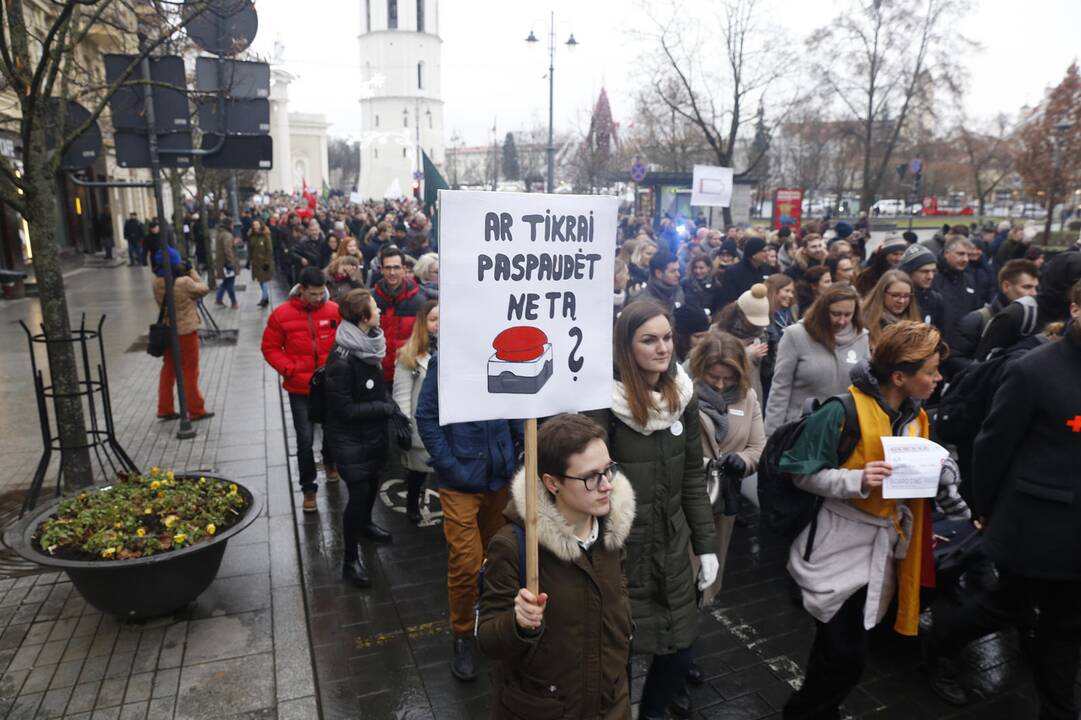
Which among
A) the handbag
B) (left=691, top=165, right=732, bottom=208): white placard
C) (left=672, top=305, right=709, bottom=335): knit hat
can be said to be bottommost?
the handbag

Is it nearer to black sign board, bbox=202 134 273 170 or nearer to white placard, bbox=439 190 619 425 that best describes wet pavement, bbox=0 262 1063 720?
white placard, bbox=439 190 619 425

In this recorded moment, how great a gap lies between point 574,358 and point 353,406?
279 centimetres

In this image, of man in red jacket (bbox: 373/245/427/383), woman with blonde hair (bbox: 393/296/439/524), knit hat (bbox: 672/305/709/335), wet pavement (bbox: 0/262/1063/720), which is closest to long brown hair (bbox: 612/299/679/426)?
wet pavement (bbox: 0/262/1063/720)

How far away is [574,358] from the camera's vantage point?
8.78 ft

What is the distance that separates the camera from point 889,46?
30391mm

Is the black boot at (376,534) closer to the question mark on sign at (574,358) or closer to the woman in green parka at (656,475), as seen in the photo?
the woman in green parka at (656,475)

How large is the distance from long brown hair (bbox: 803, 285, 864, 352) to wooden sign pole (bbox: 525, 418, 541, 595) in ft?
11.0

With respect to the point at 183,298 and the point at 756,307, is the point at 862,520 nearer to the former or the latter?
the point at 756,307

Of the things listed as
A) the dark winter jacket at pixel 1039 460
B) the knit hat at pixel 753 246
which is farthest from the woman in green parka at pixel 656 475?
Answer: the knit hat at pixel 753 246

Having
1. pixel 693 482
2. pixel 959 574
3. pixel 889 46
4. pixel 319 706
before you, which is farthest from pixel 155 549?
pixel 889 46

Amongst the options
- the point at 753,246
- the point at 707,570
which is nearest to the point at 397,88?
the point at 753,246

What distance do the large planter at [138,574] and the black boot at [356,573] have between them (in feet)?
2.74

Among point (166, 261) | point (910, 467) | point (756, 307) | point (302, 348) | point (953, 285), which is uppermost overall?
point (166, 261)

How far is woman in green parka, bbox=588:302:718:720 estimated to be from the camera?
3246 mm
